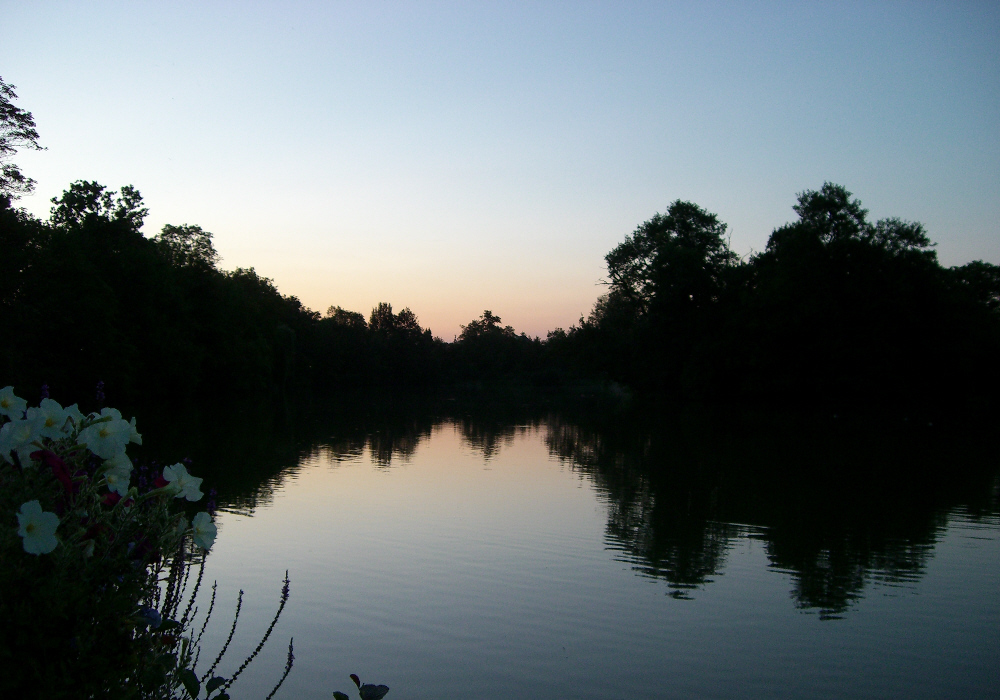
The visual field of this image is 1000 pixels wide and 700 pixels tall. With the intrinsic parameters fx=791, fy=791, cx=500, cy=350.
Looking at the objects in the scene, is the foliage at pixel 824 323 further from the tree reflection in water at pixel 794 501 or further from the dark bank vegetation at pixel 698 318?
the tree reflection in water at pixel 794 501

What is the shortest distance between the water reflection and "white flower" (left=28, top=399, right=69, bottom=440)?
6442 millimetres

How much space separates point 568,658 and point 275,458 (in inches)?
533

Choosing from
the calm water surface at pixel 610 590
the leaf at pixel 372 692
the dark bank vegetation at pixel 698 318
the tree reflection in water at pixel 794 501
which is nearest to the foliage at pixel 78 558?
the leaf at pixel 372 692

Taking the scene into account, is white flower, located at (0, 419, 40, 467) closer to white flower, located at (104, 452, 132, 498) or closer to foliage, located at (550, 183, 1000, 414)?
white flower, located at (104, 452, 132, 498)

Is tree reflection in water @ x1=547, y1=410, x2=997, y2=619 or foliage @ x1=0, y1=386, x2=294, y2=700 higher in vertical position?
foliage @ x1=0, y1=386, x2=294, y2=700

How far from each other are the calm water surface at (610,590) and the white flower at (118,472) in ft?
10.8

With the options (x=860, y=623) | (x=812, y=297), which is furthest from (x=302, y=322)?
(x=860, y=623)

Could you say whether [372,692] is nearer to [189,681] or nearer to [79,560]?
[189,681]

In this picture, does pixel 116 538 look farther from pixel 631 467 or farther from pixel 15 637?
pixel 631 467

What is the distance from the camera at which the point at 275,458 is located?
18.2 meters

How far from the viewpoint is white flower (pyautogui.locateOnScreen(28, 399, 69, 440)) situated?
222 centimetres

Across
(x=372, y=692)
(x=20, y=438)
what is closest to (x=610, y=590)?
(x=372, y=692)

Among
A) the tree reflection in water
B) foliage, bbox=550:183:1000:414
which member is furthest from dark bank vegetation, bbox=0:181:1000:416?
the tree reflection in water

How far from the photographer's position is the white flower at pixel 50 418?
2221mm
